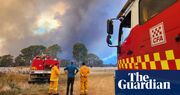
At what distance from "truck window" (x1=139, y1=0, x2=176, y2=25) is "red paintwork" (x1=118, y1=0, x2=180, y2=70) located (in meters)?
0.09

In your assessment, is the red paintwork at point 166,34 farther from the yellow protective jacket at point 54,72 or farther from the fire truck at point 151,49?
the yellow protective jacket at point 54,72

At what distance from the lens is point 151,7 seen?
18.1ft

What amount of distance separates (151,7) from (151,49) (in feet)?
2.43

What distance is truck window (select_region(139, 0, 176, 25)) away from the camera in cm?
487

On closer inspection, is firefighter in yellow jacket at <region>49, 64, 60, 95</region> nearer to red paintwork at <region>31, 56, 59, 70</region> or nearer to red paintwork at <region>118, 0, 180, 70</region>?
red paintwork at <region>31, 56, 59, 70</region>

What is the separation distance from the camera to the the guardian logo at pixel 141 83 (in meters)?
2.83

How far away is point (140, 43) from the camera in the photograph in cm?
579

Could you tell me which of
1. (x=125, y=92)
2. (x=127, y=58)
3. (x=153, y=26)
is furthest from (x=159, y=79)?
(x=127, y=58)

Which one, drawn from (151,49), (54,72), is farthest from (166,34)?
(54,72)

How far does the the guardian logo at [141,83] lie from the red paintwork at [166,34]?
1331mm

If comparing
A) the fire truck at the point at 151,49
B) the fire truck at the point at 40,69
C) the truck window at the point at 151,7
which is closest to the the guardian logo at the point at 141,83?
the fire truck at the point at 151,49

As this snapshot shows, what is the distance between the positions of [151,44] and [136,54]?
0.91m

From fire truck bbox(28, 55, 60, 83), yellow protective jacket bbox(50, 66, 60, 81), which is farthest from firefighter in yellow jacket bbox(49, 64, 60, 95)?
fire truck bbox(28, 55, 60, 83)

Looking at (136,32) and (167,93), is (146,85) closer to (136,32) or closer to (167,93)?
(167,93)
